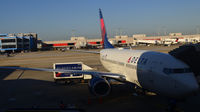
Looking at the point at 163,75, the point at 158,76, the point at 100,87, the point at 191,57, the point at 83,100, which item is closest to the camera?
the point at 163,75

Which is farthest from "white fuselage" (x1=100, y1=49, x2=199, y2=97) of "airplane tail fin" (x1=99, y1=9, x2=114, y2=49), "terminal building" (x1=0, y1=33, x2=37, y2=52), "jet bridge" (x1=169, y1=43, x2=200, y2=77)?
"terminal building" (x1=0, y1=33, x2=37, y2=52)

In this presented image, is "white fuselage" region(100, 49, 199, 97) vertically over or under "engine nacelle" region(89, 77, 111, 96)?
over

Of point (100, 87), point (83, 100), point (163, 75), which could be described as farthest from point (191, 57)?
point (83, 100)

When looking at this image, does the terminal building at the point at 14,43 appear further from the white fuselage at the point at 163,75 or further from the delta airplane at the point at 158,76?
the white fuselage at the point at 163,75

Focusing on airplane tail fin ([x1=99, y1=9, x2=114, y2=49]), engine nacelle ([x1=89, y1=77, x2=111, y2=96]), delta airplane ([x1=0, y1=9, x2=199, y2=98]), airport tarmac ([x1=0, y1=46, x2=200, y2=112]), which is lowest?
airport tarmac ([x1=0, y1=46, x2=200, y2=112])

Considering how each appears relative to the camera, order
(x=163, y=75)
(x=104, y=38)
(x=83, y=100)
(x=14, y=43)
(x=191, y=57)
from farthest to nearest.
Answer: (x=14, y=43) < (x=104, y=38) < (x=83, y=100) < (x=191, y=57) < (x=163, y=75)

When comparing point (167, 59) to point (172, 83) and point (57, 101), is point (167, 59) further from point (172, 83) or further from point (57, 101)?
point (57, 101)

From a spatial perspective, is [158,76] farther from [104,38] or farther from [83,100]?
[104,38]

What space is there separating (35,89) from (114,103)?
10822mm

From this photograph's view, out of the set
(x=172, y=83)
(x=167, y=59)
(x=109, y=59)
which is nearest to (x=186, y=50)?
(x=167, y=59)

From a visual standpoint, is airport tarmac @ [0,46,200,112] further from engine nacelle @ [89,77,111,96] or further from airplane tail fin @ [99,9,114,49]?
airplane tail fin @ [99,9,114,49]

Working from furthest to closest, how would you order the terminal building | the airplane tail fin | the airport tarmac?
the terminal building
the airplane tail fin
the airport tarmac

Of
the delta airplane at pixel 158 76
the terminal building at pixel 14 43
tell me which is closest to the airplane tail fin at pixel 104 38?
the delta airplane at pixel 158 76

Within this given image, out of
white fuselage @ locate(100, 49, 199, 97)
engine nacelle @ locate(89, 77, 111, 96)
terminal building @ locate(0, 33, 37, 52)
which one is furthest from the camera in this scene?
terminal building @ locate(0, 33, 37, 52)
